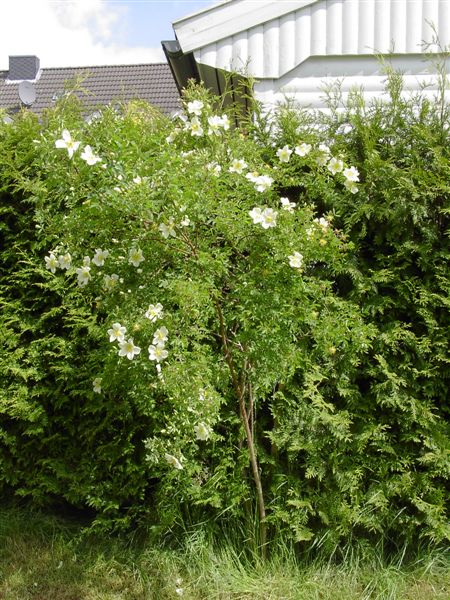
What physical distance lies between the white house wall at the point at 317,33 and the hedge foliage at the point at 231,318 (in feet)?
4.46

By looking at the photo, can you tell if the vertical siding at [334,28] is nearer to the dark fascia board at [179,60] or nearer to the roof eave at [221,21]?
the roof eave at [221,21]

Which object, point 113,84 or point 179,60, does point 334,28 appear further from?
point 113,84

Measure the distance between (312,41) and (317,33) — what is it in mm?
75

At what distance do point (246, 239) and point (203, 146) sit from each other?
0.56 m

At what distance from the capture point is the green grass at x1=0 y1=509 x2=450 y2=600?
3.45 meters

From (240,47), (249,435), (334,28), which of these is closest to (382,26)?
(334,28)

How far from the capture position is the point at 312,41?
17.1 ft

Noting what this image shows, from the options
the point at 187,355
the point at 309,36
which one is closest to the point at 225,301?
the point at 187,355

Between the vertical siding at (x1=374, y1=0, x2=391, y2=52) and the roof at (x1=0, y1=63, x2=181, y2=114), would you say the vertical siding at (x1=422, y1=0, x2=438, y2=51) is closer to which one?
the vertical siding at (x1=374, y1=0, x2=391, y2=52)

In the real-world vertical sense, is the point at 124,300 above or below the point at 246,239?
below

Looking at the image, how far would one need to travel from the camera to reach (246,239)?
10.0 feet

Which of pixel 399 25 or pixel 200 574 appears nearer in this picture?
pixel 200 574

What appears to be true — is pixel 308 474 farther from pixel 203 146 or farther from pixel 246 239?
pixel 203 146

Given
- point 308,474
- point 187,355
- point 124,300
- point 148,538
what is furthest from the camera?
point 148,538
